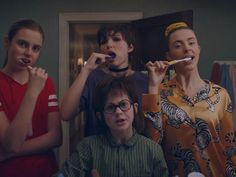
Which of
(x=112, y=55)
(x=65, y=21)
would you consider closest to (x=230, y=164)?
(x=112, y=55)

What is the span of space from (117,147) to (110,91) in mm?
200

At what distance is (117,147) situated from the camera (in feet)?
4.17

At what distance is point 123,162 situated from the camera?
1.23 m

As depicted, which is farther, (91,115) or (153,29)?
(153,29)

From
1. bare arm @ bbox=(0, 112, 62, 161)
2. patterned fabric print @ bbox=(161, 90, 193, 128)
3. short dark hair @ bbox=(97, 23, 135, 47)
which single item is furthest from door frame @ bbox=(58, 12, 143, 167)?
patterned fabric print @ bbox=(161, 90, 193, 128)

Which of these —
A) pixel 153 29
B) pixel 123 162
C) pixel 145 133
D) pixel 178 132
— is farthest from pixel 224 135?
pixel 153 29

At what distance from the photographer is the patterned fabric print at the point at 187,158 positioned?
131cm

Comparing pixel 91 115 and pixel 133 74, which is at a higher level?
pixel 133 74

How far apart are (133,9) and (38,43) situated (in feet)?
5.84

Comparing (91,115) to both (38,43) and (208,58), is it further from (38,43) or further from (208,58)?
(208,58)

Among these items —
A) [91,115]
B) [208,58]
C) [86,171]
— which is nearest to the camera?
[86,171]

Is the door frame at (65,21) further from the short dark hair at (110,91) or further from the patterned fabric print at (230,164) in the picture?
the patterned fabric print at (230,164)

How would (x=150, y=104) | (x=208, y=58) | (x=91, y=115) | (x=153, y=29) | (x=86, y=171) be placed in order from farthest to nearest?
(x=208, y=58) < (x=153, y=29) < (x=91, y=115) < (x=150, y=104) < (x=86, y=171)

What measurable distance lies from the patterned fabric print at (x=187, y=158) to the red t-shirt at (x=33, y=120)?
0.48 metres
